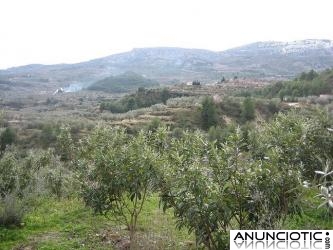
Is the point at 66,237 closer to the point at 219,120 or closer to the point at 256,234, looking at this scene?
the point at 256,234

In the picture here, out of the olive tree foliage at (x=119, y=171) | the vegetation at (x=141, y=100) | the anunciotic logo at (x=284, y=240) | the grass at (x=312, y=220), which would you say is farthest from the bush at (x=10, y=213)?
the vegetation at (x=141, y=100)

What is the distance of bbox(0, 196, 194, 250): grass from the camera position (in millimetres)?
10508

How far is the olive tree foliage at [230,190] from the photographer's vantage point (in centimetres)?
655

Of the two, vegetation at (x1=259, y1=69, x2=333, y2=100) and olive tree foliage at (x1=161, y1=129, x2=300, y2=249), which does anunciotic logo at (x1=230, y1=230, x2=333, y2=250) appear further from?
vegetation at (x1=259, y1=69, x2=333, y2=100)

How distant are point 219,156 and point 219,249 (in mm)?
1469

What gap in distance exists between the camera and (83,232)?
40.1 feet

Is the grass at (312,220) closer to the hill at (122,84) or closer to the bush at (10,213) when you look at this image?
the bush at (10,213)

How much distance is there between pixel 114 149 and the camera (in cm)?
964

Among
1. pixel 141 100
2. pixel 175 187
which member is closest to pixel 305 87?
pixel 141 100

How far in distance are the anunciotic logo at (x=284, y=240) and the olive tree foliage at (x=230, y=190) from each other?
1.71 ft

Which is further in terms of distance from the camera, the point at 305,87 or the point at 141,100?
the point at 141,100

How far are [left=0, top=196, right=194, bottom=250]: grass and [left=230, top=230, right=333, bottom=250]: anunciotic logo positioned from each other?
3.65 m

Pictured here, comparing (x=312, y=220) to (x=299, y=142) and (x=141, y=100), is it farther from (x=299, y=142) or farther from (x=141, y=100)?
(x=141, y=100)

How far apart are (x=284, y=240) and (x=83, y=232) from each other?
305 inches
